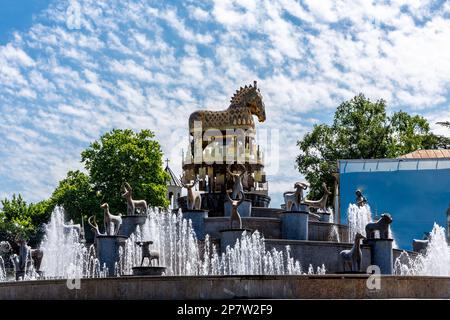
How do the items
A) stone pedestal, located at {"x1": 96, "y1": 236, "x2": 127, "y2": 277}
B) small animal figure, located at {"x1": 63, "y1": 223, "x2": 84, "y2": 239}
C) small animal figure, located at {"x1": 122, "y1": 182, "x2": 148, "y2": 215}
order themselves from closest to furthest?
stone pedestal, located at {"x1": 96, "y1": 236, "x2": 127, "y2": 277} → small animal figure, located at {"x1": 122, "y1": 182, "x2": 148, "y2": 215} → small animal figure, located at {"x1": 63, "y1": 223, "x2": 84, "y2": 239}

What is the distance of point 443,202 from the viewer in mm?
41875

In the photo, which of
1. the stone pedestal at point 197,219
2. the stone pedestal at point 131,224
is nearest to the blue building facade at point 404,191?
the stone pedestal at point 197,219

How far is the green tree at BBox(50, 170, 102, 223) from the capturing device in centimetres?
4881

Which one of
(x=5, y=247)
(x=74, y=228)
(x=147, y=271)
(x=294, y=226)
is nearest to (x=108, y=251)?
(x=147, y=271)

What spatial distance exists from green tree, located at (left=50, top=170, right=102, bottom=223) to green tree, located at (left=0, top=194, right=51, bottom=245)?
321 centimetres

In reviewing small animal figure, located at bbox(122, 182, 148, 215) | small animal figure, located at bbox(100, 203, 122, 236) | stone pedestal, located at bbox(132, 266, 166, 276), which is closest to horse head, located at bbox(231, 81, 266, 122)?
small animal figure, located at bbox(122, 182, 148, 215)

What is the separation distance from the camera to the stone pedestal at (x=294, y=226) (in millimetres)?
24453

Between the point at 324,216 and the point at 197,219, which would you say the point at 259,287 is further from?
the point at 324,216

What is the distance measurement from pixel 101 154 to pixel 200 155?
2023 centimetres

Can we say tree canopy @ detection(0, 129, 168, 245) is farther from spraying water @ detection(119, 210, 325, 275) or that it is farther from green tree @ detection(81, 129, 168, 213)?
spraying water @ detection(119, 210, 325, 275)

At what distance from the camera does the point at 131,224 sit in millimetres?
25438

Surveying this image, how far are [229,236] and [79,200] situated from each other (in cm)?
2917
